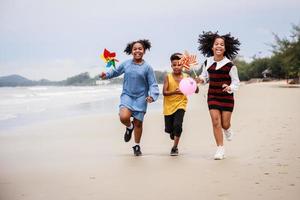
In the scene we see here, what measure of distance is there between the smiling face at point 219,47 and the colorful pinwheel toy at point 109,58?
1.42 metres

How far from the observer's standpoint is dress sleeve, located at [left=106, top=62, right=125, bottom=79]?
6.32 meters

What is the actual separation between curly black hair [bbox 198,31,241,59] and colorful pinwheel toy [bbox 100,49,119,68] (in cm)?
119

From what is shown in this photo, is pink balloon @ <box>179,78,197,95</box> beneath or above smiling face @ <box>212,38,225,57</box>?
beneath

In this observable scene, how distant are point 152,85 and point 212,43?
0.94 metres

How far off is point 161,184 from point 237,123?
18.3 ft

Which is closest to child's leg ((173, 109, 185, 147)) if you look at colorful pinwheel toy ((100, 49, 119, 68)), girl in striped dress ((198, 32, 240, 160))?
girl in striped dress ((198, 32, 240, 160))

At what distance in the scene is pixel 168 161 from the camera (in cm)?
559

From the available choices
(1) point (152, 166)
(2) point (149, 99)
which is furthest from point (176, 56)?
(1) point (152, 166)

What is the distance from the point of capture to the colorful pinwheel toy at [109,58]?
21.1 feet

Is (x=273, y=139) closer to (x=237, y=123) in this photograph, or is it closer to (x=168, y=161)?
(x=168, y=161)

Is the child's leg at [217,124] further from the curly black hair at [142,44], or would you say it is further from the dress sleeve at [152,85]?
the curly black hair at [142,44]

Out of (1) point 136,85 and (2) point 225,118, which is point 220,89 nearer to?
(2) point 225,118

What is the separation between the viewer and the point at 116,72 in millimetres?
6340

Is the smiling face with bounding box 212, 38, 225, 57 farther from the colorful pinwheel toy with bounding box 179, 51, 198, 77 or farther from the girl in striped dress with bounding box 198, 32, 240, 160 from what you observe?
the colorful pinwheel toy with bounding box 179, 51, 198, 77
